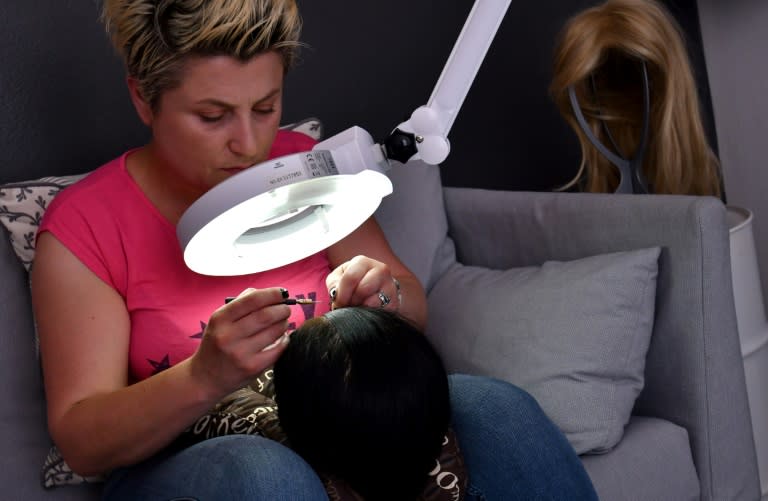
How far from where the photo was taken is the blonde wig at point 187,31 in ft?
3.98

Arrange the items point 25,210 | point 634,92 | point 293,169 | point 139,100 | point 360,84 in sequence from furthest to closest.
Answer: point 360,84 → point 634,92 → point 25,210 → point 139,100 → point 293,169

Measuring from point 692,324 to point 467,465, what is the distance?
0.55 meters

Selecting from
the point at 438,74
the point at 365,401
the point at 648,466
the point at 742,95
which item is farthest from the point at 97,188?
the point at 742,95

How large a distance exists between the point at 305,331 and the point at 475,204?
0.83 m

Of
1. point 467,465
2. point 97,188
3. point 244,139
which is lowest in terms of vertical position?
point 467,465

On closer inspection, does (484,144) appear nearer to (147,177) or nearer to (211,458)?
(147,177)

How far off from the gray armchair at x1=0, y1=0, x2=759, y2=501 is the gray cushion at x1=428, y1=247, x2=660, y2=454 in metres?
0.03

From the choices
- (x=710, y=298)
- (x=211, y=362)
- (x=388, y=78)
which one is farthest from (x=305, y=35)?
(x=211, y=362)

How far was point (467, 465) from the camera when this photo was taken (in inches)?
50.9

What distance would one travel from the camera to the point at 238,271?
3.46 feet

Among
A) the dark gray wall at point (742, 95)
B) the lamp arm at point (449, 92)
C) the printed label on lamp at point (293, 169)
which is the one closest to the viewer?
the printed label on lamp at point (293, 169)

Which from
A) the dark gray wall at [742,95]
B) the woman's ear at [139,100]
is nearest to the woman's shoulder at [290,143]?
the woman's ear at [139,100]

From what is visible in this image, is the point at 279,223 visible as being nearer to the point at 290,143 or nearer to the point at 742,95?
the point at 290,143

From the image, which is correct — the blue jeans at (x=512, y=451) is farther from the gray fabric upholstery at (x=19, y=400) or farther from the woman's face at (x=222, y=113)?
the gray fabric upholstery at (x=19, y=400)
